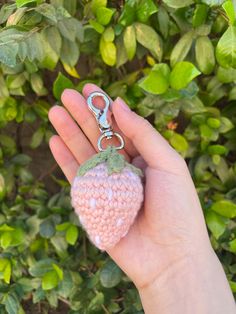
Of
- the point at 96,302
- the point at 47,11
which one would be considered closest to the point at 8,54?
the point at 47,11

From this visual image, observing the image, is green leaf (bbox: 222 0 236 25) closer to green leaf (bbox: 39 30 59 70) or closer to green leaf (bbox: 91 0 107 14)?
green leaf (bbox: 91 0 107 14)

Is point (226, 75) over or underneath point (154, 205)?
over

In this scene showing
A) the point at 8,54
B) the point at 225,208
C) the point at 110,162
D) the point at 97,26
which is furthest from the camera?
the point at 225,208

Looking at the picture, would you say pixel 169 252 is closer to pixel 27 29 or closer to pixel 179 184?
pixel 179 184

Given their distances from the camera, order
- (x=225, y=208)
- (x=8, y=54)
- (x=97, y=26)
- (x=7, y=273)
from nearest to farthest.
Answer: (x=8, y=54)
(x=97, y=26)
(x=225, y=208)
(x=7, y=273)

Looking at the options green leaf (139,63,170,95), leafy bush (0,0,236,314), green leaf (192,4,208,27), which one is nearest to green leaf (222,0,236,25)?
leafy bush (0,0,236,314)

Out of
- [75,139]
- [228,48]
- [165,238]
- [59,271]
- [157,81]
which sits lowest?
[59,271]

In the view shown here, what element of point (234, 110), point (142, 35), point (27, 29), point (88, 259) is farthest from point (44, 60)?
point (88, 259)

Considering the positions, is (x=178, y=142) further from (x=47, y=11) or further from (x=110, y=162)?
(x=47, y=11)
